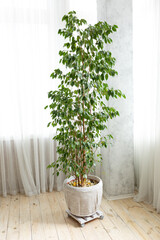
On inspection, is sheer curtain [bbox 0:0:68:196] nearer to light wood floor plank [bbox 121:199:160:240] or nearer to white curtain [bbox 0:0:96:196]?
white curtain [bbox 0:0:96:196]

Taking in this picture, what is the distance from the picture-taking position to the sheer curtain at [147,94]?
2.61m

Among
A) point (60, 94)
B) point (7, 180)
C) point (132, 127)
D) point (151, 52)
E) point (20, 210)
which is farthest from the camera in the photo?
point (7, 180)

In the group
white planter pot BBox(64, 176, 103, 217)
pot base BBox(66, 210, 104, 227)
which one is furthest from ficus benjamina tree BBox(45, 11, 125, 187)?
pot base BBox(66, 210, 104, 227)

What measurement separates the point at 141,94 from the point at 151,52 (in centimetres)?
49

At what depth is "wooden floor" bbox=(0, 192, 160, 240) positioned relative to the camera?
2.36 metres

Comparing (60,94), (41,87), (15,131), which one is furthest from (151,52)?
(15,131)

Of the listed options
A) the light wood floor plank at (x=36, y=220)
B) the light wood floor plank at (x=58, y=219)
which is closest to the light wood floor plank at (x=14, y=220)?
the light wood floor plank at (x=36, y=220)

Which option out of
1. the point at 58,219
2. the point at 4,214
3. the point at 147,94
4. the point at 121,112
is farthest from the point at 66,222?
the point at 147,94

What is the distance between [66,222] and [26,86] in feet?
5.25

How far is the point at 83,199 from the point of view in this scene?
2.47 metres

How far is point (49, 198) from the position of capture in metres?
3.12

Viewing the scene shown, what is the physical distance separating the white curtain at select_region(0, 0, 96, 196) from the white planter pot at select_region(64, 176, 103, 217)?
82 cm

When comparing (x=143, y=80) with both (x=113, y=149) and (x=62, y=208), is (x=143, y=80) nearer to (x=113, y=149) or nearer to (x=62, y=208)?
(x=113, y=149)

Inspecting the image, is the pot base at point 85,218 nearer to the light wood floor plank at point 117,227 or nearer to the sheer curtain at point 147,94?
the light wood floor plank at point 117,227
